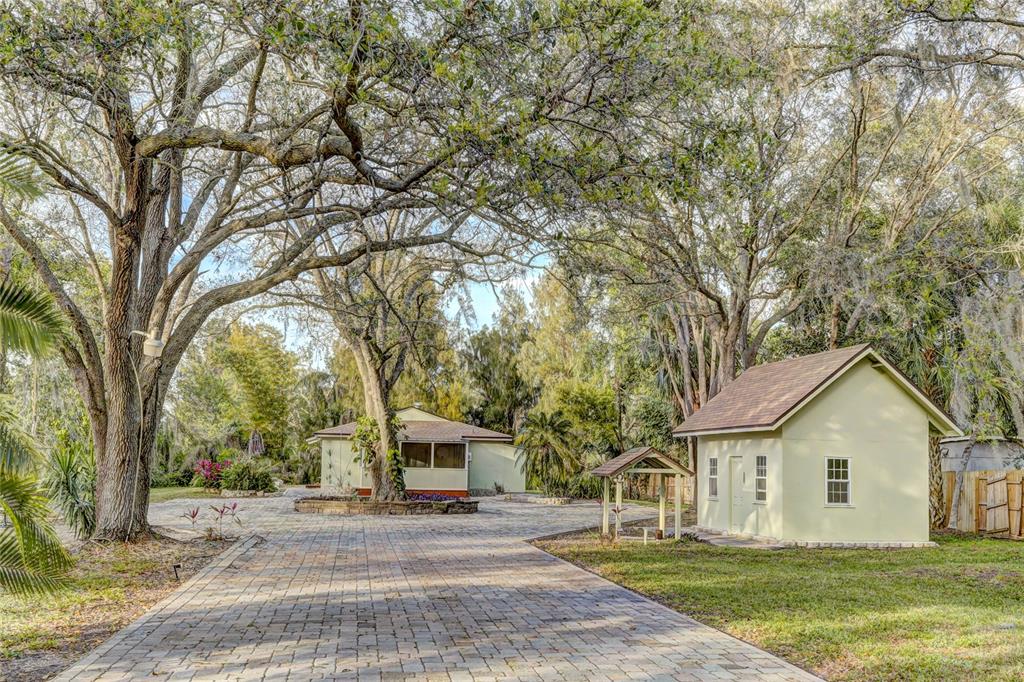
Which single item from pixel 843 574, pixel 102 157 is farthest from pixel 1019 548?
pixel 102 157

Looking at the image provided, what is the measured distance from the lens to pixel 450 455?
133ft

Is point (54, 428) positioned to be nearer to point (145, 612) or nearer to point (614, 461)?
point (614, 461)

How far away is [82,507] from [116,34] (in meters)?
9.90

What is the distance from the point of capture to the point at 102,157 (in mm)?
17250

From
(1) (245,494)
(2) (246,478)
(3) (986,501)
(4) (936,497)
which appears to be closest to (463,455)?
(2) (246,478)

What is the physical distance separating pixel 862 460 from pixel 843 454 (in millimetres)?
465

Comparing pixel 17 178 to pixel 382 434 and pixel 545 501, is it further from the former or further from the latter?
pixel 545 501

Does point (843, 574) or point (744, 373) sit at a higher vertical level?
point (744, 373)

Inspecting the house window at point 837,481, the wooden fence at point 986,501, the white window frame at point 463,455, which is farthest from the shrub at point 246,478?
the wooden fence at point 986,501

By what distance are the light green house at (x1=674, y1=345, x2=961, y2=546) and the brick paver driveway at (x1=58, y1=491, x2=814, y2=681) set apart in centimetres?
580

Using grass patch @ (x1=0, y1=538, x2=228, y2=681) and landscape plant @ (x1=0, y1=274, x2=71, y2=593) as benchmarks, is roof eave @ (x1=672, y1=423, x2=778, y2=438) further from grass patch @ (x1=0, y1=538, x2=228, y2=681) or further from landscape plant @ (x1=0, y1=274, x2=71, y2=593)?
landscape plant @ (x1=0, y1=274, x2=71, y2=593)

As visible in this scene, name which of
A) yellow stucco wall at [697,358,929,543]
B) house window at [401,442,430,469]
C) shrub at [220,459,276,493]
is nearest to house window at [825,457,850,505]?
yellow stucco wall at [697,358,929,543]

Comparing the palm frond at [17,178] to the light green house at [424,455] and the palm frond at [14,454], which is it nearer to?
the palm frond at [14,454]

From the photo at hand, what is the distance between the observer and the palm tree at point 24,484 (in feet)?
22.6
